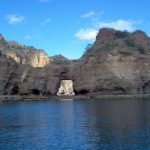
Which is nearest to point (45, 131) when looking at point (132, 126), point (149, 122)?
point (132, 126)

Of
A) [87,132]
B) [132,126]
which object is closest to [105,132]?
[87,132]

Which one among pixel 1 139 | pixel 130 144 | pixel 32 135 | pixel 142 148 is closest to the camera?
pixel 142 148

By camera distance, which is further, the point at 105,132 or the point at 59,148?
the point at 105,132

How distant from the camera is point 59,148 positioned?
53062 mm

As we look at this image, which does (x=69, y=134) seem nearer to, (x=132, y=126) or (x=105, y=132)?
(x=105, y=132)

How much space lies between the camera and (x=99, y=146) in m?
53.7

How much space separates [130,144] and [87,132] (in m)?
14.6

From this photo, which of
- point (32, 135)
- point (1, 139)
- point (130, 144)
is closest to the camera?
point (130, 144)

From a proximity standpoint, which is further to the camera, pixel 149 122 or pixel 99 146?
pixel 149 122

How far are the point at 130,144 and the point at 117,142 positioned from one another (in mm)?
2436

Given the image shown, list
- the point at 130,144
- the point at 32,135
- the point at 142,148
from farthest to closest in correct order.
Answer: the point at 32,135, the point at 130,144, the point at 142,148

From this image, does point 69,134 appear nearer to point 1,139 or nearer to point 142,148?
point 1,139

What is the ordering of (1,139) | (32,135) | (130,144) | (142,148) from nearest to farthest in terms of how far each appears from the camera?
1. (142,148)
2. (130,144)
3. (1,139)
4. (32,135)

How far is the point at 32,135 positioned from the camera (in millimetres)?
65938
